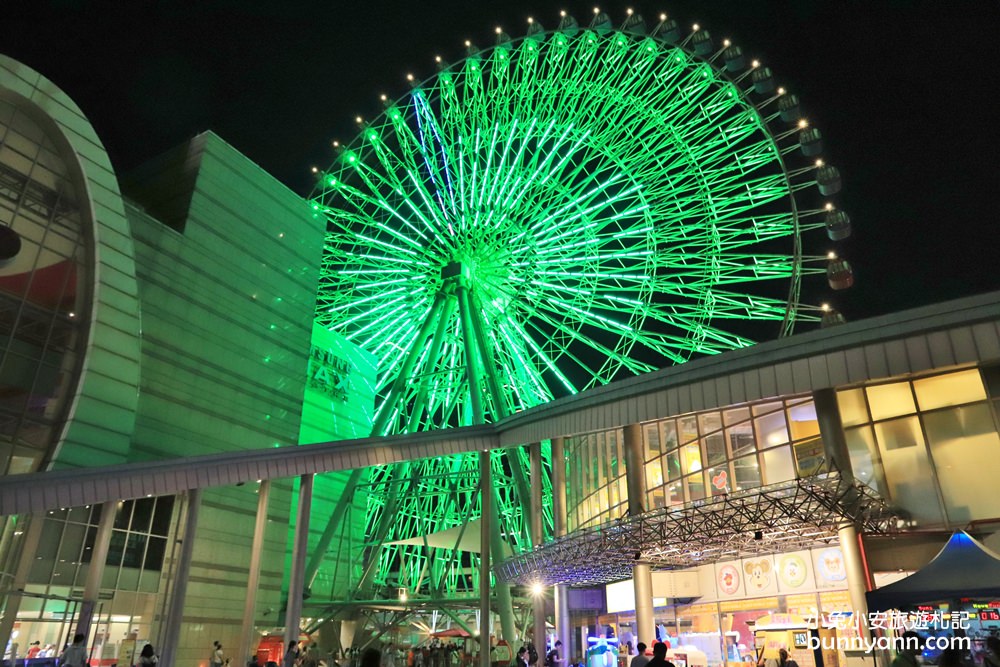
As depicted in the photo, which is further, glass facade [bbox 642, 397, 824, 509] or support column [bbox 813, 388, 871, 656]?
glass facade [bbox 642, 397, 824, 509]

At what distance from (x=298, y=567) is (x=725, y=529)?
10.1 meters

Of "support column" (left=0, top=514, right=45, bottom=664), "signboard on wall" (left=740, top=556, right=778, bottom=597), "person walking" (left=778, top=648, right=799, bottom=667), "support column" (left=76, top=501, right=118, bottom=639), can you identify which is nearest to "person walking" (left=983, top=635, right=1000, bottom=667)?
"person walking" (left=778, top=648, right=799, bottom=667)

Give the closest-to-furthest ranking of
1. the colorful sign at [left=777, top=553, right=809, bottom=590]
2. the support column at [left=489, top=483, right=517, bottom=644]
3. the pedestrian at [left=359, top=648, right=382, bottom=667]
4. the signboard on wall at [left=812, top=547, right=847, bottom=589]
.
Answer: the pedestrian at [left=359, top=648, right=382, bottom=667] → the signboard on wall at [left=812, top=547, right=847, bottom=589] → the colorful sign at [left=777, top=553, right=809, bottom=590] → the support column at [left=489, top=483, right=517, bottom=644]

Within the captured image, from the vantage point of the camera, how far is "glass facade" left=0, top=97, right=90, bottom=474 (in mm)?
19672

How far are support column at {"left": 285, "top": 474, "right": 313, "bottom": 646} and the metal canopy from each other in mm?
5315

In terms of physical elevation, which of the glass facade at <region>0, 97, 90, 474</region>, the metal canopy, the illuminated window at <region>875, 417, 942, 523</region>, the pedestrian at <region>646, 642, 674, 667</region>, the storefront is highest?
the glass facade at <region>0, 97, 90, 474</region>

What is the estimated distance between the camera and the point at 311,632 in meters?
27.4

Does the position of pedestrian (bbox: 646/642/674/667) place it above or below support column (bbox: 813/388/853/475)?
below

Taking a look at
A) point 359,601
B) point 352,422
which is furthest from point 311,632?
point 352,422

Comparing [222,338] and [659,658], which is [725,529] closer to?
[659,658]

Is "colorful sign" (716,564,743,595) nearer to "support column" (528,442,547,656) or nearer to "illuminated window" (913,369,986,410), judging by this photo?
"support column" (528,442,547,656)

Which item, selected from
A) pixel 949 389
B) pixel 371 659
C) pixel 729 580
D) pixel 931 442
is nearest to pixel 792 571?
pixel 729 580

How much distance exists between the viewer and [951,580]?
10.4 metres

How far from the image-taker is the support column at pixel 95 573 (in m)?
14.4
